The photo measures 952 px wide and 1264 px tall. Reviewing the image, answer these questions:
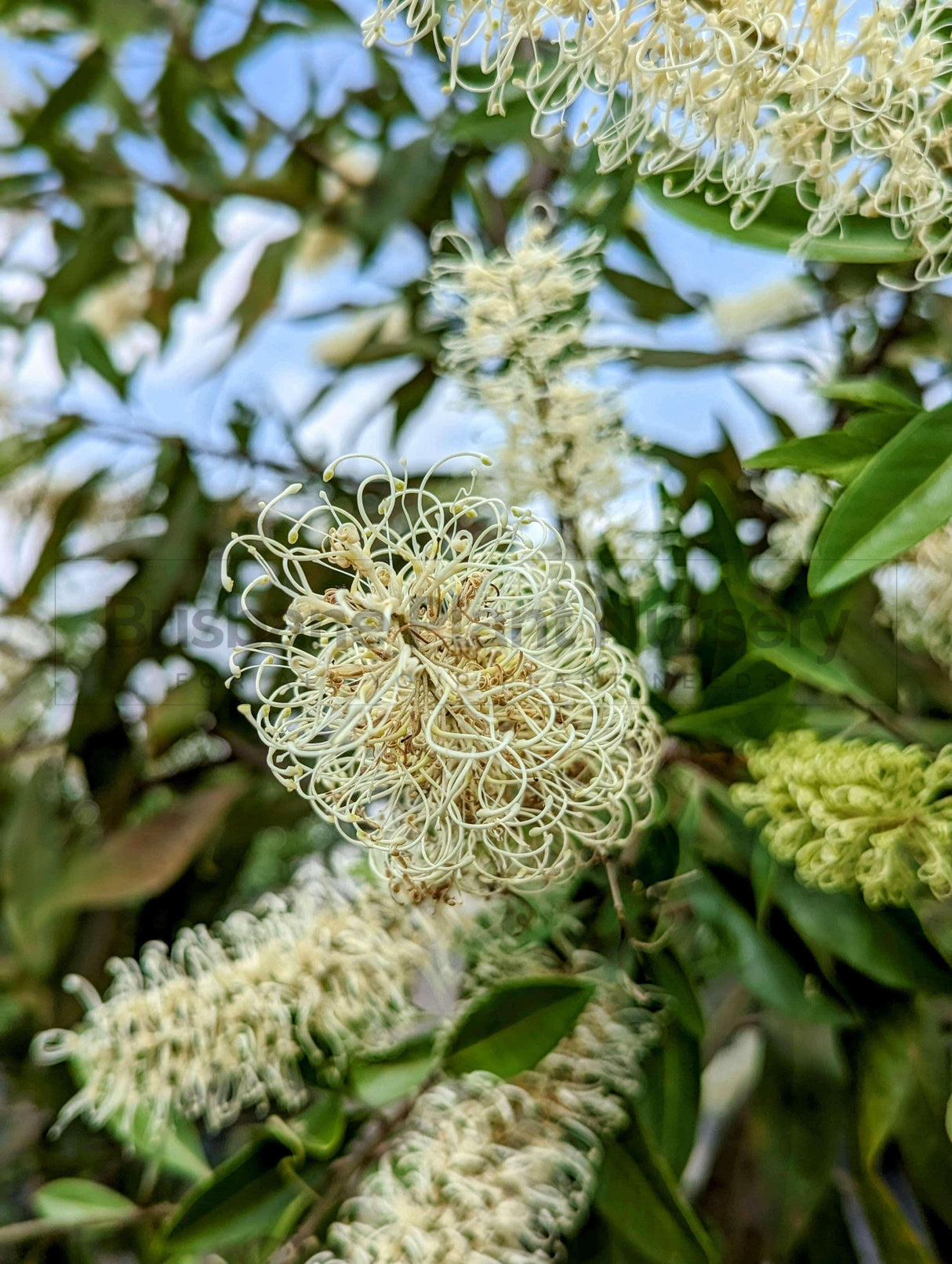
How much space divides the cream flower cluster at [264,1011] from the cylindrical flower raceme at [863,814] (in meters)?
0.15

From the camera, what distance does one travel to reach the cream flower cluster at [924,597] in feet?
1.33

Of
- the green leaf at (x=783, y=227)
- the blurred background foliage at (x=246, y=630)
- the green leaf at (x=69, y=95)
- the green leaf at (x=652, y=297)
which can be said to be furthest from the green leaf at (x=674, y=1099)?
the green leaf at (x=69, y=95)

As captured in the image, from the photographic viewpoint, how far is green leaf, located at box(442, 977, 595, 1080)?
32 cm

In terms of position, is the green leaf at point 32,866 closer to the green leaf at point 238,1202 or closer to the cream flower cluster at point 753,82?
the green leaf at point 238,1202

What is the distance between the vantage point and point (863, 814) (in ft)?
0.90

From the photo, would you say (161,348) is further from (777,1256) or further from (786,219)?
(777,1256)

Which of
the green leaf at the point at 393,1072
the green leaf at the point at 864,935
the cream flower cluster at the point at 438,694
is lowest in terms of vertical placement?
the green leaf at the point at 393,1072

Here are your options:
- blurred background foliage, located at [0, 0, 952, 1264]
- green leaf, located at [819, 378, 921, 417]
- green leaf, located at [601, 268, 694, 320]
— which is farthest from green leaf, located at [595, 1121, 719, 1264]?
green leaf, located at [601, 268, 694, 320]

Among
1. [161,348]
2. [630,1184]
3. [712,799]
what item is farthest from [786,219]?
[161,348]

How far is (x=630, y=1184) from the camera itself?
0.35 metres

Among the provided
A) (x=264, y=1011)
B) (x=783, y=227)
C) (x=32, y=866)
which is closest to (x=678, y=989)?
(x=264, y=1011)

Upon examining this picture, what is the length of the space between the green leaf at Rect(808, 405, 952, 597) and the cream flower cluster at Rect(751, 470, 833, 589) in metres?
0.11

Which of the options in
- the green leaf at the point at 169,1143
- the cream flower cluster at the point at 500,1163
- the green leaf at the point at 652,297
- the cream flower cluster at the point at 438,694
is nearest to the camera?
the cream flower cluster at the point at 438,694

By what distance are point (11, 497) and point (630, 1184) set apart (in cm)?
63
